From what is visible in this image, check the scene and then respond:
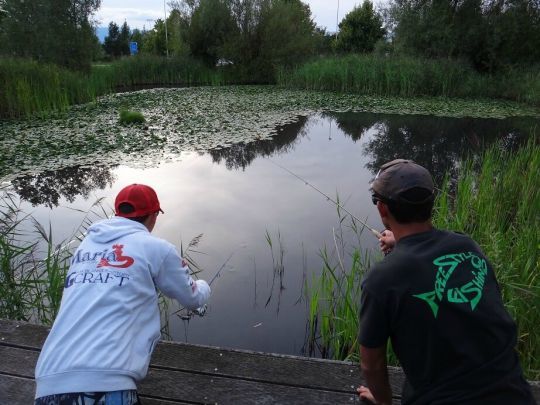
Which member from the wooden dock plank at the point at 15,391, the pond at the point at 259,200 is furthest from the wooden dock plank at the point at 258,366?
Answer: the pond at the point at 259,200

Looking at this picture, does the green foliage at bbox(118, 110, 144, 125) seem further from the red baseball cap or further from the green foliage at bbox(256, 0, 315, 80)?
the green foliage at bbox(256, 0, 315, 80)

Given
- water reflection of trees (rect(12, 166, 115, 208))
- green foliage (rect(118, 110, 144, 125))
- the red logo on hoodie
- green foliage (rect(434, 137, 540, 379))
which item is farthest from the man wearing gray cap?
green foliage (rect(118, 110, 144, 125))

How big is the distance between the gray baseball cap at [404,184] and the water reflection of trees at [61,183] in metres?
4.89

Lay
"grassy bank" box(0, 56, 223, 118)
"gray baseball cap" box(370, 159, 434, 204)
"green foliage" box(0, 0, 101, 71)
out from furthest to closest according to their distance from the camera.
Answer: "green foliage" box(0, 0, 101, 71)
"grassy bank" box(0, 56, 223, 118)
"gray baseball cap" box(370, 159, 434, 204)

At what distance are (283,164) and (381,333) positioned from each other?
6098mm

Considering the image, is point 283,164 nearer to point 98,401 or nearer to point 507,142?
point 507,142

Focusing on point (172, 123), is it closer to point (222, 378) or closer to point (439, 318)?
point (222, 378)

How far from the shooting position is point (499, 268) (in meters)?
2.47

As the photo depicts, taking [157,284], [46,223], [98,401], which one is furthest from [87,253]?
[46,223]

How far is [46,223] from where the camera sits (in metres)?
4.68

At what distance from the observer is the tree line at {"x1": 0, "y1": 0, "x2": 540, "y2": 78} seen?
15.7 metres

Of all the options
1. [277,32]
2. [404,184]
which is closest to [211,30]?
[277,32]

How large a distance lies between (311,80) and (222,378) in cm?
1564

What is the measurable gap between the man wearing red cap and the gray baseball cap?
800 mm
